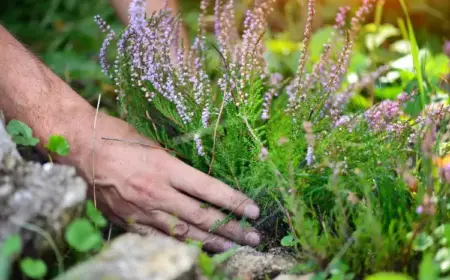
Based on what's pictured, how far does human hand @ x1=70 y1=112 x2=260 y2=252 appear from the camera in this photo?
5.87ft

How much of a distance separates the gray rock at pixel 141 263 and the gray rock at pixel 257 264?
11.0 inches

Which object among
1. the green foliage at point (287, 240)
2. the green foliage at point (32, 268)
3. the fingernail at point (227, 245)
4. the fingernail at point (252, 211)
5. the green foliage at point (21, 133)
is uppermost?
the green foliage at point (21, 133)

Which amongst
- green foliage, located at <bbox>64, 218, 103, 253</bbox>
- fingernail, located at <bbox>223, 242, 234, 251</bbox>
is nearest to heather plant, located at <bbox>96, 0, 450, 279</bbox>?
fingernail, located at <bbox>223, 242, 234, 251</bbox>

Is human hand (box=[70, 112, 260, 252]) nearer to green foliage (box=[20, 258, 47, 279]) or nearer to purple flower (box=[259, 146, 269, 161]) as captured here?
purple flower (box=[259, 146, 269, 161])

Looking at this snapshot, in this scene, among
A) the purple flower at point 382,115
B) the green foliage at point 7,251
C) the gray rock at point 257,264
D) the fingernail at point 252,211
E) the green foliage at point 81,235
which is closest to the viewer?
the green foliage at point 7,251

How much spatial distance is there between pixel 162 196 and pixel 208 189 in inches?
5.8

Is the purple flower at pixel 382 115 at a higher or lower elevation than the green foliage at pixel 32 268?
higher

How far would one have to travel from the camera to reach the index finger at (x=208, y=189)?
1.77 metres

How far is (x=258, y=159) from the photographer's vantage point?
1771 millimetres

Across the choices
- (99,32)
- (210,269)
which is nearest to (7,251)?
(210,269)

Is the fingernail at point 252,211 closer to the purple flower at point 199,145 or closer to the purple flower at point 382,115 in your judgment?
the purple flower at point 199,145

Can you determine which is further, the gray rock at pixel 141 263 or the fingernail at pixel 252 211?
the fingernail at pixel 252 211

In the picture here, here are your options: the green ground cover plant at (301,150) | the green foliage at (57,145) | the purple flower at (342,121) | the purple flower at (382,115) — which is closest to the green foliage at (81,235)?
the green ground cover plant at (301,150)

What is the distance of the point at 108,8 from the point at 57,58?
67 centimetres
